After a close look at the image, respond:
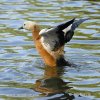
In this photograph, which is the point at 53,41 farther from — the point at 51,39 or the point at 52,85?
the point at 52,85

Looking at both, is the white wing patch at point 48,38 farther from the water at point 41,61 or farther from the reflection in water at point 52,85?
the reflection in water at point 52,85

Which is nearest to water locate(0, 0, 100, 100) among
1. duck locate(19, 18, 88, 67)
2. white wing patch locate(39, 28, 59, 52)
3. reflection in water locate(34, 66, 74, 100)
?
reflection in water locate(34, 66, 74, 100)

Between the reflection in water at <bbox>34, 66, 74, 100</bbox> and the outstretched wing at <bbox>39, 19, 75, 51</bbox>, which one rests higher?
the outstretched wing at <bbox>39, 19, 75, 51</bbox>

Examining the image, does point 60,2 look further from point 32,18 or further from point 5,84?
point 5,84

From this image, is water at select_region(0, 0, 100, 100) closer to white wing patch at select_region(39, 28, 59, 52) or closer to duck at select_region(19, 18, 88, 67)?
duck at select_region(19, 18, 88, 67)

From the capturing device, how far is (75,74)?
10.1 m

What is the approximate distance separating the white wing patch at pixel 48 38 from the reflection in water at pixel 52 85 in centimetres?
57

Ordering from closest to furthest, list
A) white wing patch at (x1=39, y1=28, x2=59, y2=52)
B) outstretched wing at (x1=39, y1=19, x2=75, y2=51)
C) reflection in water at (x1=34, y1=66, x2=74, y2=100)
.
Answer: reflection in water at (x1=34, y1=66, x2=74, y2=100), outstretched wing at (x1=39, y1=19, x2=75, y2=51), white wing patch at (x1=39, y1=28, x2=59, y2=52)

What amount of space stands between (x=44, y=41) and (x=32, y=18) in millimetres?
4430

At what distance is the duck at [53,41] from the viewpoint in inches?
415

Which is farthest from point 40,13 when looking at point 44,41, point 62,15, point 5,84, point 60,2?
point 5,84

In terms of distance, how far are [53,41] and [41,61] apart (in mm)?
788

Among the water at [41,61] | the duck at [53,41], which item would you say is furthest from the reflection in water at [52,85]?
the duck at [53,41]

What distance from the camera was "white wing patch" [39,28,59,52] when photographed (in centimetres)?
1048
